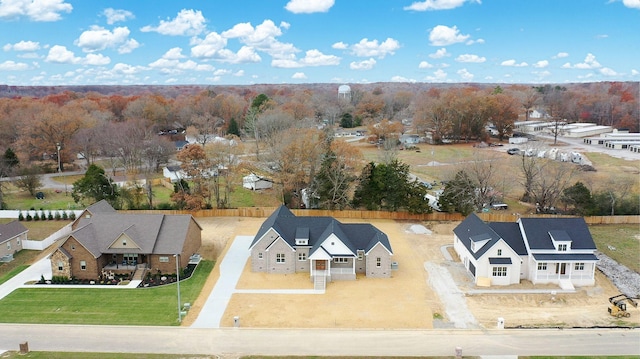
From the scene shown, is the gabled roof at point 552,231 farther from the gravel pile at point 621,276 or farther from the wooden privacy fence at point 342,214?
the wooden privacy fence at point 342,214

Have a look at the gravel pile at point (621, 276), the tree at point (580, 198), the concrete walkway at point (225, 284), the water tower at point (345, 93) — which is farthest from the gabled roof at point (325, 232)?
the water tower at point (345, 93)

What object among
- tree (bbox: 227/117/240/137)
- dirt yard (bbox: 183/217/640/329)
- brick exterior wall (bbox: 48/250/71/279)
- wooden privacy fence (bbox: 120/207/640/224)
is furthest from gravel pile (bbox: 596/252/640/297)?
tree (bbox: 227/117/240/137)

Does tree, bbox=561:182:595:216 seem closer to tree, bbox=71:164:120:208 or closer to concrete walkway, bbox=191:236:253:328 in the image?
concrete walkway, bbox=191:236:253:328

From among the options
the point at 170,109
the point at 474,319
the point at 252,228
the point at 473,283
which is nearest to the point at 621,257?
the point at 473,283

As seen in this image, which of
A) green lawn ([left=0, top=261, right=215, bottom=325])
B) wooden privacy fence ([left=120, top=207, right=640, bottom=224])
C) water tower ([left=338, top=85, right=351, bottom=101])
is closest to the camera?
green lawn ([left=0, top=261, right=215, bottom=325])

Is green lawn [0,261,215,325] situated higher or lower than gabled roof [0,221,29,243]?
lower

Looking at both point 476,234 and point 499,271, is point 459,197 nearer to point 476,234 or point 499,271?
point 476,234

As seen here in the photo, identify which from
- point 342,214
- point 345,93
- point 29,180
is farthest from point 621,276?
point 345,93

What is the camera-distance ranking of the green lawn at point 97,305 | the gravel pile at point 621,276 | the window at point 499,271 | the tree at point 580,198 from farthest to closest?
the tree at point 580,198
the window at point 499,271
the gravel pile at point 621,276
the green lawn at point 97,305
